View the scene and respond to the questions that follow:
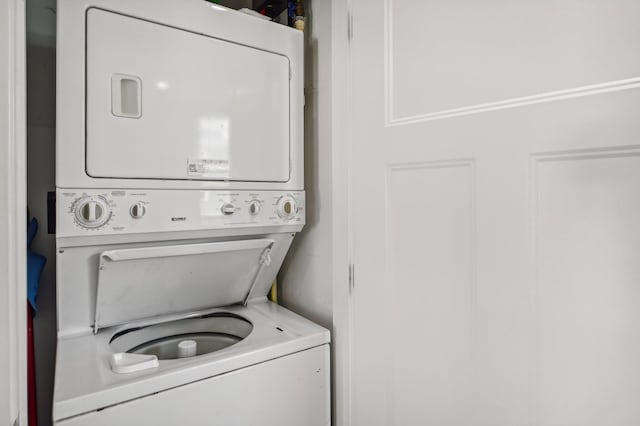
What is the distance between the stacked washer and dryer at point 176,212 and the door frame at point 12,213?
7.1 inches

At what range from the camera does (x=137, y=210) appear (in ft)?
4.36

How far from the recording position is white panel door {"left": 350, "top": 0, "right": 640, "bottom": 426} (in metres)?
0.94

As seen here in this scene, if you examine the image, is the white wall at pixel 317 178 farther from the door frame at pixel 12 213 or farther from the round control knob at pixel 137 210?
the door frame at pixel 12 213

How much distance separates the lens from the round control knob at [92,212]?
1236mm

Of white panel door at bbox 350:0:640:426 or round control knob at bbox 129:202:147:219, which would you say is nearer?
white panel door at bbox 350:0:640:426

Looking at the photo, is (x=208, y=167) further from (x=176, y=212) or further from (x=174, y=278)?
(x=174, y=278)

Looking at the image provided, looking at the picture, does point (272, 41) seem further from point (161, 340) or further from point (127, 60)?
point (161, 340)

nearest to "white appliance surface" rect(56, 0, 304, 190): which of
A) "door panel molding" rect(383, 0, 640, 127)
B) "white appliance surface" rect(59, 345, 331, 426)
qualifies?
"door panel molding" rect(383, 0, 640, 127)

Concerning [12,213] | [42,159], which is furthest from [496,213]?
[42,159]

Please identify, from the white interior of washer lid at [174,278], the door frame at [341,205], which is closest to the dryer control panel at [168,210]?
the white interior of washer lid at [174,278]

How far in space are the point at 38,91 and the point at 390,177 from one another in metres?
1.65

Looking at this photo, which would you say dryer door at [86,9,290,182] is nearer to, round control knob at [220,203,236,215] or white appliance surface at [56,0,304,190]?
white appliance surface at [56,0,304,190]

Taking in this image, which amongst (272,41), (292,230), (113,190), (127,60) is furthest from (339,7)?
(113,190)

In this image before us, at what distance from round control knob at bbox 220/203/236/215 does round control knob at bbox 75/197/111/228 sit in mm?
411
